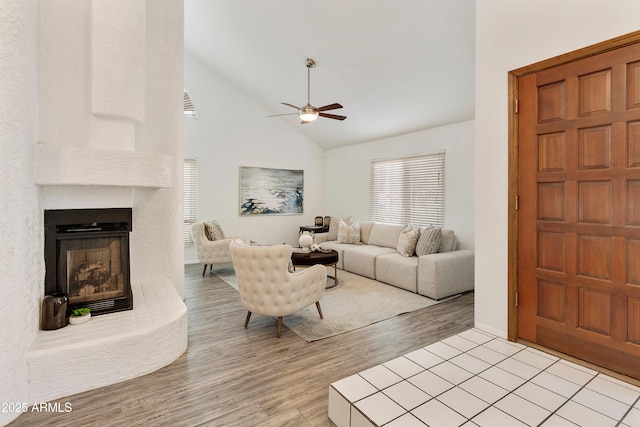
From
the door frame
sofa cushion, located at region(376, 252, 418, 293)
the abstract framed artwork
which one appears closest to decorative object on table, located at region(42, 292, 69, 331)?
the door frame

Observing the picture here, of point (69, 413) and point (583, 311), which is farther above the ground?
point (583, 311)

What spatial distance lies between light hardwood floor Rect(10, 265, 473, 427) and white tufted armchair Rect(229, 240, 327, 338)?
305 mm

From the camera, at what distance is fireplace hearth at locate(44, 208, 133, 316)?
2.53 metres

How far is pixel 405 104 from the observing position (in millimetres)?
5207

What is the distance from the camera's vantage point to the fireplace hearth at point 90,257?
8.30 feet

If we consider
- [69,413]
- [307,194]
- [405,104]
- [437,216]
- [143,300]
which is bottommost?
[69,413]

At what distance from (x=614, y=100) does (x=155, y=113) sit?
4.13 m

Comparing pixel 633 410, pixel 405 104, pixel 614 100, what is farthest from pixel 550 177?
pixel 405 104

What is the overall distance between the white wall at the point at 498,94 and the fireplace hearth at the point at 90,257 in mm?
3139

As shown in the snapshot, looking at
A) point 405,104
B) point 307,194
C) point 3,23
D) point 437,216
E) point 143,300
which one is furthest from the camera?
point 307,194

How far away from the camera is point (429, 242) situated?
15.7ft

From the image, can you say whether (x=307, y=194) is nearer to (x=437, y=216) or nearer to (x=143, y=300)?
(x=437, y=216)

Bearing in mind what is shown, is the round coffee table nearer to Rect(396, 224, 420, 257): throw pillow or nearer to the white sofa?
the white sofa

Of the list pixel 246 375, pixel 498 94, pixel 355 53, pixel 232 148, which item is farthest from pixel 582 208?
pixel 232 148
